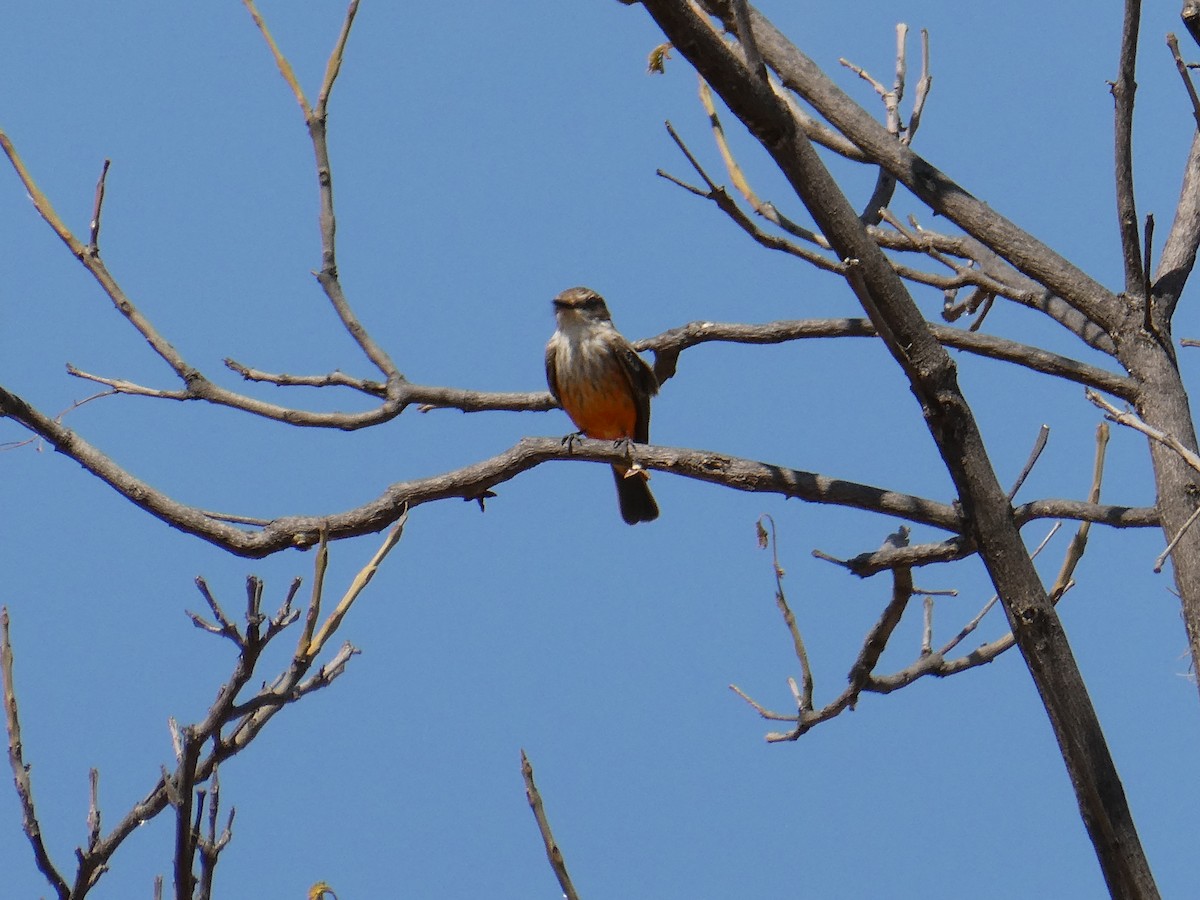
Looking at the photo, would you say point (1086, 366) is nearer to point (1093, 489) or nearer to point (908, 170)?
point (1093, 489)

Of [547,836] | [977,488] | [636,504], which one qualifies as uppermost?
[636,504]

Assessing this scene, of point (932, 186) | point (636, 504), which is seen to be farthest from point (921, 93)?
point (636, 504)

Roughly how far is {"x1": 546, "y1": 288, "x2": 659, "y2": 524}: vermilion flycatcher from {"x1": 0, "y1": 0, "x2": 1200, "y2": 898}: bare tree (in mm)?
2033

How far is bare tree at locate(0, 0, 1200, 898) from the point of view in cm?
298

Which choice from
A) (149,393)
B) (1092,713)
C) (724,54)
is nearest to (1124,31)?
(724,54)

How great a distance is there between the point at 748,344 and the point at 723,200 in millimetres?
1135

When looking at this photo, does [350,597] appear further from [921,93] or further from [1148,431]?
[921,93]

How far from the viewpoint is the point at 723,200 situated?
4391 mm

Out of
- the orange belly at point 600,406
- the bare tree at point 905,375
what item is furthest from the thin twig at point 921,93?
the orange belly at point 600,406

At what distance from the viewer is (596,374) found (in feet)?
26.0

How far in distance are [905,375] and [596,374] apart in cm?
420

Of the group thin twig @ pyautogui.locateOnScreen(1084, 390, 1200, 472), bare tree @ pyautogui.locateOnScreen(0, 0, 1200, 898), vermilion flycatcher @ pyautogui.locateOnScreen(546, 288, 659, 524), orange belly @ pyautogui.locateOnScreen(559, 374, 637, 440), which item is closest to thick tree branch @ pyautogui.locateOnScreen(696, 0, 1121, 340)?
bare tree @ pyautogui.locateOnScreen(0, 0, 1200, 898)

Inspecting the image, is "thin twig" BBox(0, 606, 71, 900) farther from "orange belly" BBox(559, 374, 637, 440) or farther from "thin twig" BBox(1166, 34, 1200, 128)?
"orange belly" BBox(559, 374, 637, 440)

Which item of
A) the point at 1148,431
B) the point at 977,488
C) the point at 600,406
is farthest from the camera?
the point at 600,406
